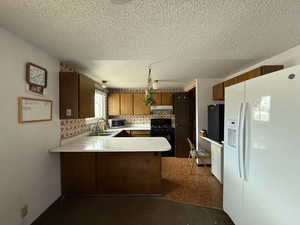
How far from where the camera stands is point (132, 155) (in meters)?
2.41

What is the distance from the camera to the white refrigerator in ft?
3.43

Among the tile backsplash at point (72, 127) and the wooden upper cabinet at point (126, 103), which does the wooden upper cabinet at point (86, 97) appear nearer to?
the tile backsplash at point (72, 127)

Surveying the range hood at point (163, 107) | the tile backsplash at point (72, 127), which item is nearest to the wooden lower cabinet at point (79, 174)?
the tile backsplash at point (72, 127)

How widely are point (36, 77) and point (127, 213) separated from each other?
6.89ft

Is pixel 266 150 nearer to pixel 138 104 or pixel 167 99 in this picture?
pixel 167 99

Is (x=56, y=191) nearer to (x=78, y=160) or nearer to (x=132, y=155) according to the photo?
(x=78, y=160)

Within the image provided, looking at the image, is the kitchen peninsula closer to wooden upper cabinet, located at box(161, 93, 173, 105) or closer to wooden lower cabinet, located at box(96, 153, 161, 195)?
wooden lower cabinet, located at box(96, 153, 161, 195)

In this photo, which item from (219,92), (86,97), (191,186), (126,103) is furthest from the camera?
(126,103)

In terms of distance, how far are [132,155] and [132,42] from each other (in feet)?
5.37

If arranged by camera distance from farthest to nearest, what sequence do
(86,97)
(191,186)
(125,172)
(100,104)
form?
(100,104)
(191,186)
(86,97)
(125,172)

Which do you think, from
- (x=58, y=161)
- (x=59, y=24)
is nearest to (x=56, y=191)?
(x=58, y=161)

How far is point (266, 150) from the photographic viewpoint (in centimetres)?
126

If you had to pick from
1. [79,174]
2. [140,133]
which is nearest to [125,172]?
[79,174]

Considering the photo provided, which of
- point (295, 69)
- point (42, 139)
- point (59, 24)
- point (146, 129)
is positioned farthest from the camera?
point (146, 129)
